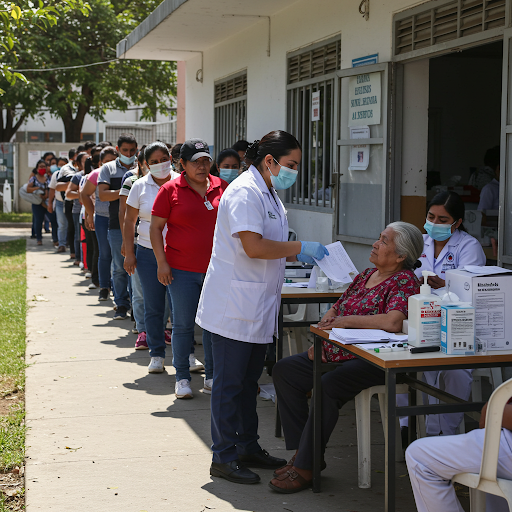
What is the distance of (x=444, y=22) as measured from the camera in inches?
219

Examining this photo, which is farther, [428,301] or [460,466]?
[428,301]

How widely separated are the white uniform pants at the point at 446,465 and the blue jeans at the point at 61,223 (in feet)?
39.1

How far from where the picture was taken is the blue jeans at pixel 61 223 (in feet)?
46.5

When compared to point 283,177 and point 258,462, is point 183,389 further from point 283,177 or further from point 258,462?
point 283,177

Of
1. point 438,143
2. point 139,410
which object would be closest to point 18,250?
point 438,143

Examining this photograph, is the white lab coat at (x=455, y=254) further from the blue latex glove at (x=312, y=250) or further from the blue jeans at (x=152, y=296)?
the blue jeans at (x=152, y=296)

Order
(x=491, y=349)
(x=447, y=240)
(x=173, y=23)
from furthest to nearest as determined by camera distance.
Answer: (x=173, y=23) → (x=447, y=240) → (x=491, y=349)

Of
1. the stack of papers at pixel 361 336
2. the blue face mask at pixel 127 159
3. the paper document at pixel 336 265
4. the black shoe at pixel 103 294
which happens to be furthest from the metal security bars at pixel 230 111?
the stack of papers at pixel 361 336

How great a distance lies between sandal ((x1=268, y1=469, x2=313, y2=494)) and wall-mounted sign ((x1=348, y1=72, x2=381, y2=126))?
3.55m

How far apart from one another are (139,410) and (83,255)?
727cm

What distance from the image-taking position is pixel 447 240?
4.92 m

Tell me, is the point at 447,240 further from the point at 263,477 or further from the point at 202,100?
the point at 202,100

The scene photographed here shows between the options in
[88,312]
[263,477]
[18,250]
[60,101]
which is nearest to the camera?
[263,477]

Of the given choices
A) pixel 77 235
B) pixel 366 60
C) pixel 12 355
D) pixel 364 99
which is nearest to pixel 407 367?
pixel 364 99
